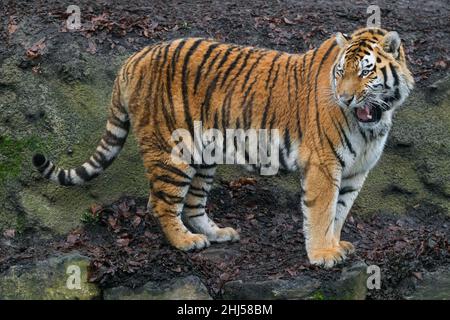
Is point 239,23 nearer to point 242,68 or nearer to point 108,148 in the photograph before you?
point 242,68

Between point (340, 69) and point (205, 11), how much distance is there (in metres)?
3.90

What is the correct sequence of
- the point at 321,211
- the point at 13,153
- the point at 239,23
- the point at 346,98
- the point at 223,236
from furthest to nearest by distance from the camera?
the point at 239,23 < the point at 13,153 < the point at 223,236 < the point at 321,211 < the point at 346,98

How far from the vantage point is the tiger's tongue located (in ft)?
21.7

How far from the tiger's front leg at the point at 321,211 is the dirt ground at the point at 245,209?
0.40ft

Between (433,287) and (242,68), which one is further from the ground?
(242,68)

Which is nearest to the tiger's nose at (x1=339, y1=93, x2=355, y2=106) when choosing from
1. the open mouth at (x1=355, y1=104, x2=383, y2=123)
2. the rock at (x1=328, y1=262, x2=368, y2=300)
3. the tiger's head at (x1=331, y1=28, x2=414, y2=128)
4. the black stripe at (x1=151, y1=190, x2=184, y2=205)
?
the tiger's head at (x1=331, y1=28, x2=414, y2=128)

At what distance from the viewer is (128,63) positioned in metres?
7.33

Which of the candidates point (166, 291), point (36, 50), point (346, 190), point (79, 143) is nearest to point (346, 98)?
point (346, 190)

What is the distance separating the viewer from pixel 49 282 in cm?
662

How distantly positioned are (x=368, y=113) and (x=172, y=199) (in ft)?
5.80

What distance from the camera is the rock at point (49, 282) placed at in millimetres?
6559

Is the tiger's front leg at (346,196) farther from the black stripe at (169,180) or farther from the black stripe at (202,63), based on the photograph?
→ the black stripe at (202,63)

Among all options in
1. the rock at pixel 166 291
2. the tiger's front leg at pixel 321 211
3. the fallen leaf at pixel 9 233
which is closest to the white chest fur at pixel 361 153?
the tiger's front leg at pixel 321 211

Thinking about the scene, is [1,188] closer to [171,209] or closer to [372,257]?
[171,209]
